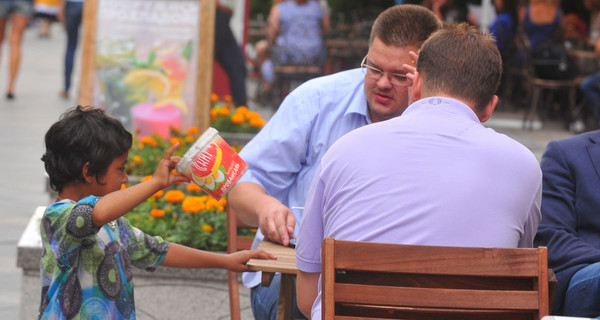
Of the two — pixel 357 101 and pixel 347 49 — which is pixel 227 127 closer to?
pixel 357 101

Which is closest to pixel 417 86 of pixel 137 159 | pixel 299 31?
pixel 137 159

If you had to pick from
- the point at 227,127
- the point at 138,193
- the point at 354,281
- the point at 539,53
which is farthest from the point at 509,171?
the point at 539,53

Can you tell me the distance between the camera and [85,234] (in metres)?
2.67

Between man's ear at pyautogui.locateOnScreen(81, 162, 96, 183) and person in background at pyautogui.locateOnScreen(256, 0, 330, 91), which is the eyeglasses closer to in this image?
man's ear at pyautogui.locateOnScreen(81, 162, 96, 183)

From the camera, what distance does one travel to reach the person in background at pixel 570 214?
303 centimetres

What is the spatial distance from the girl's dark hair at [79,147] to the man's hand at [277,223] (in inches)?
18.6

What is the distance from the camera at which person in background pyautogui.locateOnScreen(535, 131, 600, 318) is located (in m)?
3.03

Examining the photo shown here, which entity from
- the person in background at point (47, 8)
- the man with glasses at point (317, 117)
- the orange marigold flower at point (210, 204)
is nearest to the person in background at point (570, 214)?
the man with glasses at point (317, 117)

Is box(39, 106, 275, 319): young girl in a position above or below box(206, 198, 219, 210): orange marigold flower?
above

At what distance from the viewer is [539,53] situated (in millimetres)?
10062

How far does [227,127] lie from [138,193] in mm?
A: 4269

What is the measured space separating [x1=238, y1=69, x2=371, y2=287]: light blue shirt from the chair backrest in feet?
3.66

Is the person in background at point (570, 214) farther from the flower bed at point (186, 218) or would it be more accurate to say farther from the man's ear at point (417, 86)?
the flower bed at point (186, 218)

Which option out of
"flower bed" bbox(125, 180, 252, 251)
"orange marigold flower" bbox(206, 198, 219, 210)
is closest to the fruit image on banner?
"flower bed" bbox(125, 180, 252, 251)
